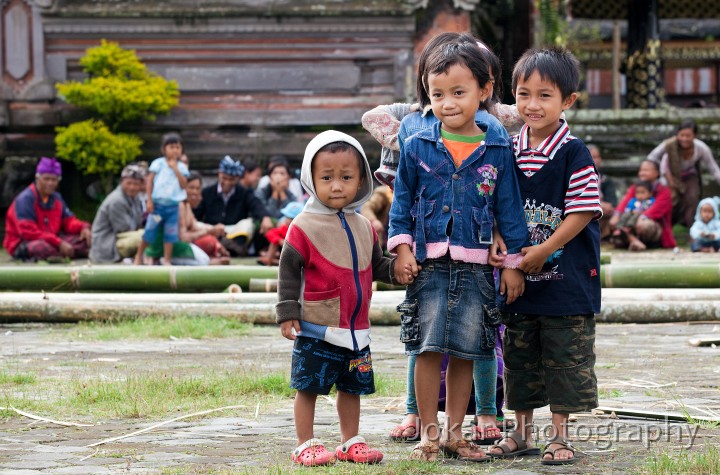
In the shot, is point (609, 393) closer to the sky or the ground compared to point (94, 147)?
closer to the ground

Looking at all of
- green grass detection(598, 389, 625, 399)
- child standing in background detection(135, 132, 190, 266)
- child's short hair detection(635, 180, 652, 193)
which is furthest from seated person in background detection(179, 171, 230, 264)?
green grass detection(598, 389, 625, 399)

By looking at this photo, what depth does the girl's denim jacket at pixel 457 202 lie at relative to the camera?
4305 millimetres

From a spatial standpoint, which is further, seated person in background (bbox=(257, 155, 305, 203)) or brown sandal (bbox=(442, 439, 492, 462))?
seated person in background (bbox=(257, 155, 305, 203))

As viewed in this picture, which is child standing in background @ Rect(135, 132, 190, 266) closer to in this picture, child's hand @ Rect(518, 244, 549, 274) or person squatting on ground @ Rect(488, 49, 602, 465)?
person squatting on ground @ Rect(488, 49, 602, 465)

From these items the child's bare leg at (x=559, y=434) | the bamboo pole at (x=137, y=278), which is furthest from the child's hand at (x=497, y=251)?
the bamboo pole at (x=137, y=278)

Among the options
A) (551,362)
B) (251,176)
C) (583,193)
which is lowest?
(551,362)

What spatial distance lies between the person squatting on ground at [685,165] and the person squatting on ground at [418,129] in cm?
1105

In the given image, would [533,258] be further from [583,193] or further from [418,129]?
[418,129]

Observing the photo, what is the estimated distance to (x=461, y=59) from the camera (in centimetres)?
434

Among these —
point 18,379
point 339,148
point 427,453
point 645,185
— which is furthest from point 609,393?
point 645,185

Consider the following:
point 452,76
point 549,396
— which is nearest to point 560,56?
point 452,76

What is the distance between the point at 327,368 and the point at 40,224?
1003 cm

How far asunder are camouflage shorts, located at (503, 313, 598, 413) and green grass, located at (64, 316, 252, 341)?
3.79m

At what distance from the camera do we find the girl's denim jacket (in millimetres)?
4305
